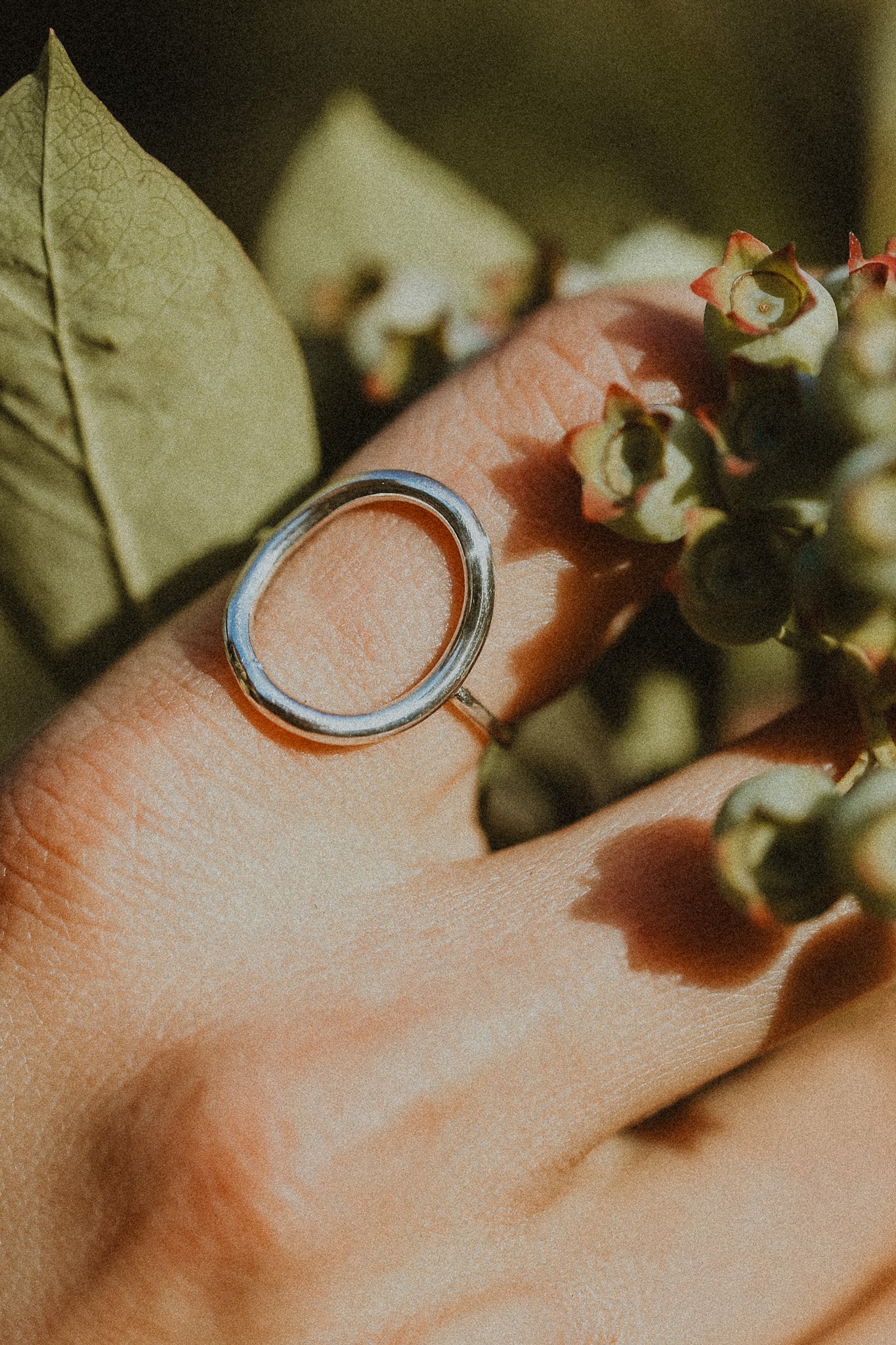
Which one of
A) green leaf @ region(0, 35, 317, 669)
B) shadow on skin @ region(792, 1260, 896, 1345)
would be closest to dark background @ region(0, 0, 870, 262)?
green leaf @ region(0, 35, 317, 669)

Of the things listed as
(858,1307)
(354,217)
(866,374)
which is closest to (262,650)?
(866,374)

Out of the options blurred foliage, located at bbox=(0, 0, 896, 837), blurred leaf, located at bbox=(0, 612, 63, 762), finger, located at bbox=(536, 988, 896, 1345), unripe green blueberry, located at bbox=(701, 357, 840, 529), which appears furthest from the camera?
blurred foliage, located at bbox=(0, 0, 896, 837)

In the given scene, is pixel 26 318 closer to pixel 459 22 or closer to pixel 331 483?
pixel 331 483

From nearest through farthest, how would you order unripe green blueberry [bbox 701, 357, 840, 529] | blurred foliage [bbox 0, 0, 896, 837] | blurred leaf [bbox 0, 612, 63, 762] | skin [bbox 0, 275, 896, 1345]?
unripe green blueberry [bbox 701, 357, 840, 529] → skin [bbox 0, 275, 896, 1345] → blurred leaf [bbox 0, 612, 63, 762] → blurred foliage [bbox 0, 0, 896, 837]

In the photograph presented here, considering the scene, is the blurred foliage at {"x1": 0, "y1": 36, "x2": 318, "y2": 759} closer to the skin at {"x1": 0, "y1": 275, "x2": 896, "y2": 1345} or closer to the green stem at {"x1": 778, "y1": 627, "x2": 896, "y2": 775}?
the skin at {"x1": 0, "y1": 275, "x2": 896, "y2": 1345}

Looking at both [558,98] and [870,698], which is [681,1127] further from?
[558,98]

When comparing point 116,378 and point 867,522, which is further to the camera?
point 116,378

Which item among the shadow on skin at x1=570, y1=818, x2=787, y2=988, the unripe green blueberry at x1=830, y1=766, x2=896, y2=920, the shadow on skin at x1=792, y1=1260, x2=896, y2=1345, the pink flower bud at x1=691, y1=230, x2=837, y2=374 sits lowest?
the shadow on skin at x1=792, y1=1260, x2=896, y2=1345

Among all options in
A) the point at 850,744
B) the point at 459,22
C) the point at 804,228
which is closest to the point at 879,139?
the point at 804,228
